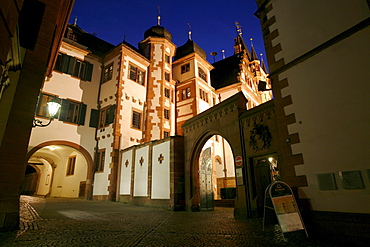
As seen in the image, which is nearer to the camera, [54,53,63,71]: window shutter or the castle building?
the castle building

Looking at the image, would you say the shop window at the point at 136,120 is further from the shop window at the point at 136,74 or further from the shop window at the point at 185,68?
the shop window at the point at 185,68

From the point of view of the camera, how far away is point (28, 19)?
13.8 feet

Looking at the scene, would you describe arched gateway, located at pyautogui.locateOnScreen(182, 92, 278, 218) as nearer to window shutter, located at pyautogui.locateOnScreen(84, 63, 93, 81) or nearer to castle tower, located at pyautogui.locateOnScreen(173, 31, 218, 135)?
castle tower, located at pyautogui.locateOnScreen(173, 31, 218, 135)

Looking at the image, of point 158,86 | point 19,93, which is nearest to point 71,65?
point 158,86

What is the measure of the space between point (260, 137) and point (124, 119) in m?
12.6

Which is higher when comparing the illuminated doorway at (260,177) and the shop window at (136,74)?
the shop window at (136,74)

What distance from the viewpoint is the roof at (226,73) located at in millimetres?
27278

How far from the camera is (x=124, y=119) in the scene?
17906mm

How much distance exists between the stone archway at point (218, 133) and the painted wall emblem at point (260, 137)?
1.97 feet

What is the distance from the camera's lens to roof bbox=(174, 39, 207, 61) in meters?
25.6

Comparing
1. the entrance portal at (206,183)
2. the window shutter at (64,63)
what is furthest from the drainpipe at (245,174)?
the window shutter at (64,63)

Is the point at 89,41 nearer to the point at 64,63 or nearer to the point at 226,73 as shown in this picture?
the point at 64,63

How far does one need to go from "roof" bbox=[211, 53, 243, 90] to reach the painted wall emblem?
19242 mm

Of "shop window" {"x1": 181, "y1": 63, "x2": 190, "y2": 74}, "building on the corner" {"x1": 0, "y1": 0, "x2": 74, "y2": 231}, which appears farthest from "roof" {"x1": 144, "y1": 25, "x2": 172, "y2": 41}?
"building on the corner" {"x1": 0, "y1": 0, "x2": 74, "y2": 231}
